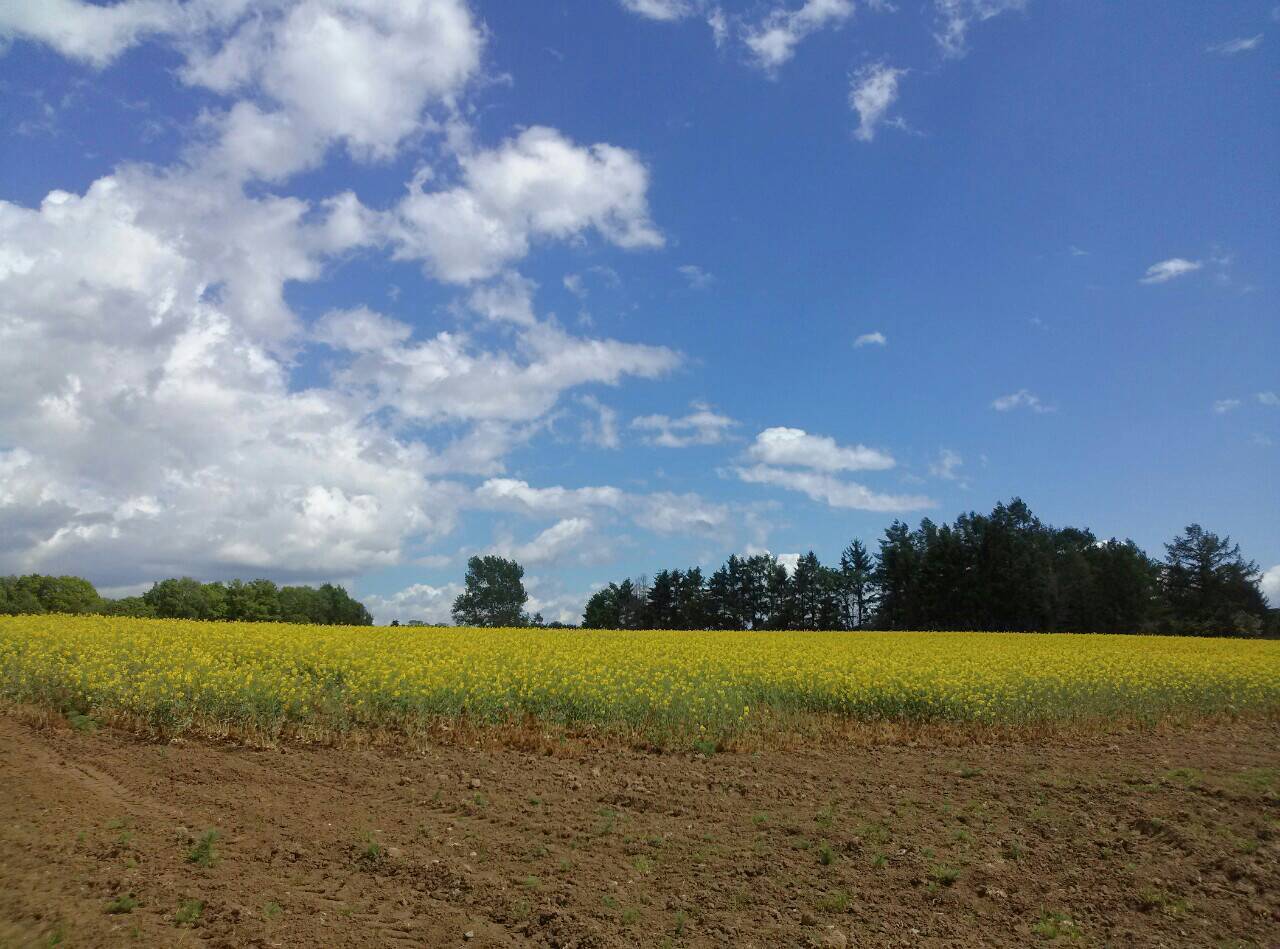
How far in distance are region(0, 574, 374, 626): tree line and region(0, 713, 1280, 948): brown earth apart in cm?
5346

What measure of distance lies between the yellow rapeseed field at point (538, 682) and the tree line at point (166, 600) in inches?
1777

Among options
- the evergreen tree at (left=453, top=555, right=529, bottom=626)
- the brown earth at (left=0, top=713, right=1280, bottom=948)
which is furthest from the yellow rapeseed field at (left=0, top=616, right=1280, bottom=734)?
the evergreen tree at (left=453, top=555, right=529, bottom=626)

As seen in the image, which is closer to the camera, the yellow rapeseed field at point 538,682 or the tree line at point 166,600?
the yellow rapeseed field at point 538,682

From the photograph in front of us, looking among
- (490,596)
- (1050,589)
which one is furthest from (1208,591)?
(490,596)

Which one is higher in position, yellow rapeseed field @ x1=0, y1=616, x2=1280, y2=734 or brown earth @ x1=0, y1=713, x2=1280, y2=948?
yellow rapeseed field @ x1=0, y1=616, x2=1280, y2=734

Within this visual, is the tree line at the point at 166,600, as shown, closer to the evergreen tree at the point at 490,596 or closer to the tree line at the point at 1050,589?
the evergreen tree at the point at 490,596

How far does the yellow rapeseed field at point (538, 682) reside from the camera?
1352 cm

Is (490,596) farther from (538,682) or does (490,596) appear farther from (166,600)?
(538,682)

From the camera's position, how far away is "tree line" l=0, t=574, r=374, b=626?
6259 cm

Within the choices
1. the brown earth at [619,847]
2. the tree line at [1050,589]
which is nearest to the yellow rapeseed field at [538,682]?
the brown earth at [619,847]

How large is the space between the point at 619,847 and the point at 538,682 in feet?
20.5

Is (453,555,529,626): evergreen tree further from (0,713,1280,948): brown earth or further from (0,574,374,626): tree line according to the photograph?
(0,713,1280,948): brown earth

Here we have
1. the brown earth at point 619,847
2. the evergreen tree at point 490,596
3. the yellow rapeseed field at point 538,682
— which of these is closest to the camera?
the brown earth at point 619,847

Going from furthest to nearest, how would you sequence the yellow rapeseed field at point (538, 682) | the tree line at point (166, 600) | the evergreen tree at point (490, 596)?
the evergreen tree at point (490, 596), the tree line at point (166, 600), the yellow rapeseed field at point (538, 682)
